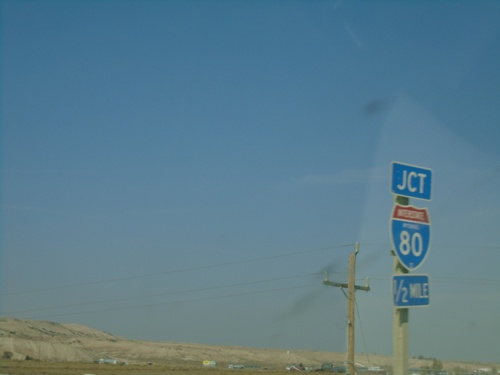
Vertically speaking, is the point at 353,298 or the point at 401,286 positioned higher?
the point at 353,298

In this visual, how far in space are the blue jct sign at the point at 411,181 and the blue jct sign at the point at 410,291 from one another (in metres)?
1.11

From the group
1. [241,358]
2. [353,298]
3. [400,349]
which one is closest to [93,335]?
[241,358]

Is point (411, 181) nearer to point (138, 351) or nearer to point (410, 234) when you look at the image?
point (410, 234)

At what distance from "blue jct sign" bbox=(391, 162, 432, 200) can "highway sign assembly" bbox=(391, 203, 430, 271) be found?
0.70 feet

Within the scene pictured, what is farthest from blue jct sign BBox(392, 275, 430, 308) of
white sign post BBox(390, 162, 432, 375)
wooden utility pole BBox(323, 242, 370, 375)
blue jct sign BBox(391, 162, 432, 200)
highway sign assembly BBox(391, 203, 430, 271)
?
wooden utility pole BBox(323, 242, 370, 375)

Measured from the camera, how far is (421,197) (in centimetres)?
912

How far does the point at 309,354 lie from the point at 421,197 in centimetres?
15213

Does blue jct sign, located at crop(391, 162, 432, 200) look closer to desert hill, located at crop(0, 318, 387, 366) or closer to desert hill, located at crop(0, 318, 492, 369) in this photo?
desert hill, located at crop(0, 318, 492, 369)

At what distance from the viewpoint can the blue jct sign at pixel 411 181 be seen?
8.88m

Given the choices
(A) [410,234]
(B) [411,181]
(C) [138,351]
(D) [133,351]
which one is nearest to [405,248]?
(A) [410,234]

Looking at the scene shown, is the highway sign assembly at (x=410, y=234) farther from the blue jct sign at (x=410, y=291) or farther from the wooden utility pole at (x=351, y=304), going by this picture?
the wooden utility pole at (x=351, y=304)

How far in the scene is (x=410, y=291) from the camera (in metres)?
8.77

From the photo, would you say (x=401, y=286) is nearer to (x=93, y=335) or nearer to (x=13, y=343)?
(x=13, y=343)

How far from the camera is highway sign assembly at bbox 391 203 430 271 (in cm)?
868
